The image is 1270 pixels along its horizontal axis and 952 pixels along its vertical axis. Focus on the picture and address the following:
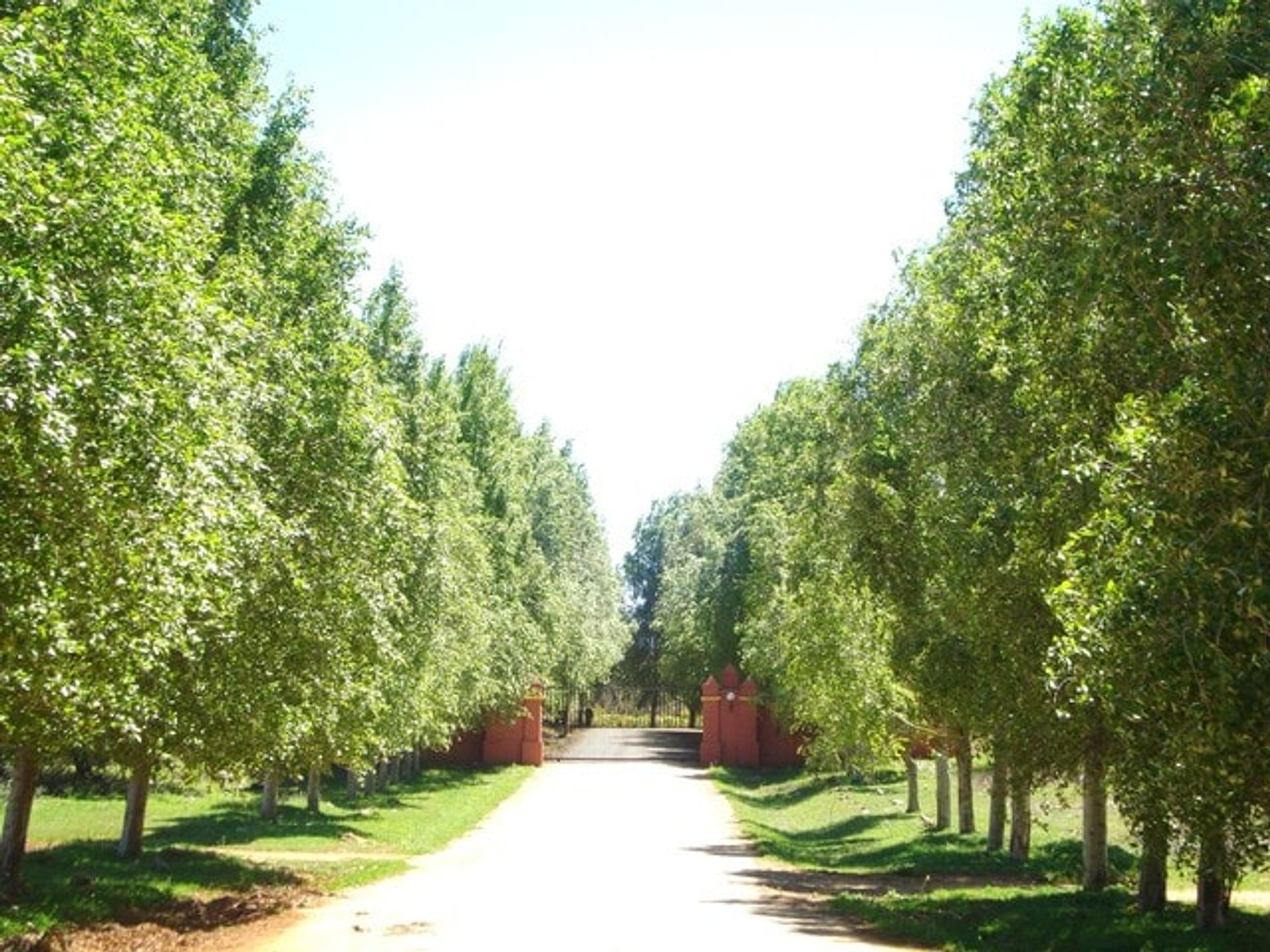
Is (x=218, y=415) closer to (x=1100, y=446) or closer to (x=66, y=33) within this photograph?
(x=66, y=33)

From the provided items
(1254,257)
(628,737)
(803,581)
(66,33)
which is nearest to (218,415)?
(66,33)

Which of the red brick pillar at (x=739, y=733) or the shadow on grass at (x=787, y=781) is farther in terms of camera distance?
the red brick pillar at (x=739, y=733)

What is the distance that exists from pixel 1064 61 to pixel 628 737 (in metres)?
73.9

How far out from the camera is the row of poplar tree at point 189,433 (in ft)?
30.3

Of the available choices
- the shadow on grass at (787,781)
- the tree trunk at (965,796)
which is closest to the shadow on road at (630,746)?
the shadow on grass at (787,781)

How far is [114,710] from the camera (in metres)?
11.2

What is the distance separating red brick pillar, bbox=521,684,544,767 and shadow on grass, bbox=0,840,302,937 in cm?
3501

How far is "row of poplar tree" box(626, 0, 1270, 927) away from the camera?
27.3 feet

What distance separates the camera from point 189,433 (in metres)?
11.0

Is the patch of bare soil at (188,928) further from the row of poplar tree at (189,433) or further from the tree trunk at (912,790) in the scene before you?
the tree trunk at (912,790)

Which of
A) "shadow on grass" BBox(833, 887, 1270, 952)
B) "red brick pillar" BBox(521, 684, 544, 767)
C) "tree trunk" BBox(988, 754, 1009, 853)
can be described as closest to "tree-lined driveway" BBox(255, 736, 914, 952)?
"shadow on grass" BBox(833, 887, 1270, 952)

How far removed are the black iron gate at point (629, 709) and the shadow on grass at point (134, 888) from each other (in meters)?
74.2

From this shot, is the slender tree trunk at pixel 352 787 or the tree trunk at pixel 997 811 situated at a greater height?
the tree trunk at pixel 997 811

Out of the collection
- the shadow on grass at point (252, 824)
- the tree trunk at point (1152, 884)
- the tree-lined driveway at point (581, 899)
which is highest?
the tree trunk at point (1152, 884)
